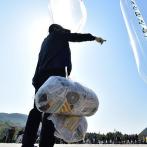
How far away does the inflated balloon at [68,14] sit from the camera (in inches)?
260

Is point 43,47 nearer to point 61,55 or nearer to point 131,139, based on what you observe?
point 61,55

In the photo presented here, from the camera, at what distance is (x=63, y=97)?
5.59 m

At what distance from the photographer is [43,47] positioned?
6.55 m

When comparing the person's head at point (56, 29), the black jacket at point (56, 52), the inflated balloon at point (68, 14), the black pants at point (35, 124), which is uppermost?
the inflated balloon at point (68, 14)

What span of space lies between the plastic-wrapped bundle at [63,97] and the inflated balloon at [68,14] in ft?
3.87

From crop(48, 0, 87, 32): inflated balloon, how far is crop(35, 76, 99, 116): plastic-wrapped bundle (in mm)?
1178

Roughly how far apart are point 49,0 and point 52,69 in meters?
1.29

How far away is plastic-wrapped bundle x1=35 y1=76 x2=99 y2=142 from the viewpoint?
560cm

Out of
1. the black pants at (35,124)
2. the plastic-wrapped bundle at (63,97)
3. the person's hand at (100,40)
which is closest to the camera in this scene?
the plastic-wrapped bundle at (63,97)

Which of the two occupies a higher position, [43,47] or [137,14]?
[137,14]

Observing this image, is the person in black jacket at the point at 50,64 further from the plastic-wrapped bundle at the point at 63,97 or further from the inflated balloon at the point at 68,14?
the plastic-wrapped bundle at the point at 63,97

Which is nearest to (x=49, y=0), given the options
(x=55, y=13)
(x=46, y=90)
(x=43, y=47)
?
(x=55, y=13)

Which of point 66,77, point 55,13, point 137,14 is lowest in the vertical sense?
point 66,77

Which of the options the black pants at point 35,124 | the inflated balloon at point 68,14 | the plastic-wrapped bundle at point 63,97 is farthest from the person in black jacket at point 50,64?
the plastic-wrapped bundle at point 63,97
